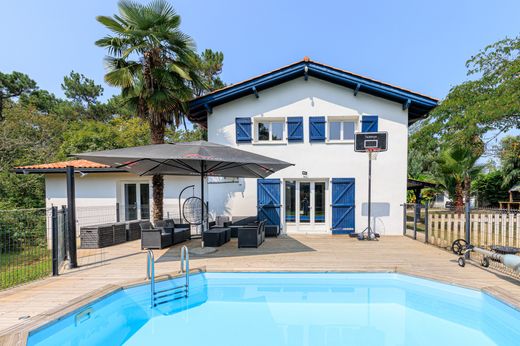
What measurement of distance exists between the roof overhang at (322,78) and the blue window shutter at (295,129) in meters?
1.63

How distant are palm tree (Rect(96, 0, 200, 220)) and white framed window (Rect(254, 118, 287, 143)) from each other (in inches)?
112

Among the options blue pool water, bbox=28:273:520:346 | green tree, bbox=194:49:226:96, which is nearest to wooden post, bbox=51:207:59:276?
blue pool water, bbox=28:273:520:346

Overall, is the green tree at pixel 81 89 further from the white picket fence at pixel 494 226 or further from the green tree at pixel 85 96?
the white picket fence at pixel 494 226

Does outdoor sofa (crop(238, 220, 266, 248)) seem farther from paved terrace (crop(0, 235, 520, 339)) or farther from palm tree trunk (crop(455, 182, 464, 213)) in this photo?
palm tree trunk (crop(455, 182, 464, 213))

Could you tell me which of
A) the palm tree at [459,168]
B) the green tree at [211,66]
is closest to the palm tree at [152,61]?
the green tree at [211,66]

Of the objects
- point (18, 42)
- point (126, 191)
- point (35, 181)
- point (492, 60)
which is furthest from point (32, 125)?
point (492, 60)

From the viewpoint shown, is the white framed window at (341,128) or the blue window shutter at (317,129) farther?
the white framed window at (341,128)

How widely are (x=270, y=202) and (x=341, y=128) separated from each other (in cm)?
399

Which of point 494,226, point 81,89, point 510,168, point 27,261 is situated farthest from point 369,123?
point 81,89

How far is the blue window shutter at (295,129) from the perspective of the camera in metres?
9.79

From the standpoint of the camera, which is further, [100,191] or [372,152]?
[100,191]

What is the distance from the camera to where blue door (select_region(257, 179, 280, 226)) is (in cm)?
973

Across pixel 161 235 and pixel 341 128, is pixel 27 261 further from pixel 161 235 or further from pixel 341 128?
pixel 341 128

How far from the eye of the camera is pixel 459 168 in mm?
12664
